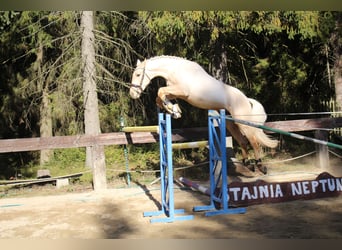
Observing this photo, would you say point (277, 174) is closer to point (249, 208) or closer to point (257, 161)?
point (257, 161)

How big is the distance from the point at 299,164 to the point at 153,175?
2.22 meters

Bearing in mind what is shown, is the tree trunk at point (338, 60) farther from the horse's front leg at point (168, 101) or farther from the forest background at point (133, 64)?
the horse's front leg at point (168, 101)

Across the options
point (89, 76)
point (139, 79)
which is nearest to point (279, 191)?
point (139, 79)

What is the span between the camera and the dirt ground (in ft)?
10.8

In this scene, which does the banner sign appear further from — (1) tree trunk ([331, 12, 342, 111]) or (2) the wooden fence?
(1) tree trunk ([331, 12, 342, 111])

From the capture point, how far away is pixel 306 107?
27.1 feet

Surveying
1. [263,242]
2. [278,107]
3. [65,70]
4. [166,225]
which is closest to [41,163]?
[65,70]

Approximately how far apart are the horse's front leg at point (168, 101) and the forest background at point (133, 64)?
1.29m

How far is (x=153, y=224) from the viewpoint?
3.62 m

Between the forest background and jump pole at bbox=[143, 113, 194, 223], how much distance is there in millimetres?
2190

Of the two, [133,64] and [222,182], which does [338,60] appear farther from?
[222,182]

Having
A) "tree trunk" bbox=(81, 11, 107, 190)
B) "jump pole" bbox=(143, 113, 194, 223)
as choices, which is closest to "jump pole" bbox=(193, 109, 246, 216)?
"jump pole" bbox=(143, 113, 194, 223)

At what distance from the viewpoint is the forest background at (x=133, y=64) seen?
19.5ft

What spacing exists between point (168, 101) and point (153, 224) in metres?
1.62
